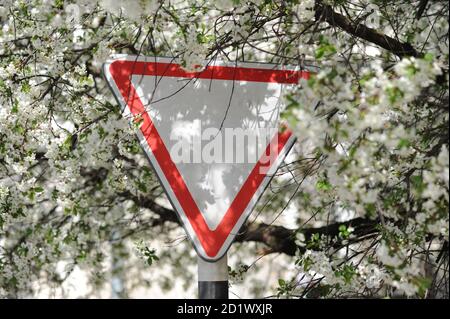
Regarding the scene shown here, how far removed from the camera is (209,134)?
2473 millimetres

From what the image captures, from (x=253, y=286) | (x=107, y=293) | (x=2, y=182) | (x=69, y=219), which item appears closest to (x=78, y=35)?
(x=2, y=182)

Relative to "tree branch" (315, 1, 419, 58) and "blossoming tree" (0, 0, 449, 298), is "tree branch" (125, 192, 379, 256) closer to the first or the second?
"blossoming tree" (0, 0, 449, 298)

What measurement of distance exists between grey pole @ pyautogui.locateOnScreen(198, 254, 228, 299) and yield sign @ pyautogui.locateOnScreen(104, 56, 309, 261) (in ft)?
0.09

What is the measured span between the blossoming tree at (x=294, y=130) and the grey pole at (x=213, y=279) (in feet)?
1.48

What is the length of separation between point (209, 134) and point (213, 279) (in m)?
0.47

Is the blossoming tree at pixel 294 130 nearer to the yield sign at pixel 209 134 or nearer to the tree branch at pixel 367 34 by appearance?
the tree branch at pixel 367 34

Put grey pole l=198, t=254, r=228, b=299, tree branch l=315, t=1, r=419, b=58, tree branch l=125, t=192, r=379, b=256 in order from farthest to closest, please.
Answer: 1. tree branch l=125, t=192, r=379, b=256
2. tree branch l=315, t=1, r=419, b=58
3. grey pole l=198, t=254, r=228, b=299

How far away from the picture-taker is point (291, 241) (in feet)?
17.1

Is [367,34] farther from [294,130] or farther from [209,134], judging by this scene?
[294,130]

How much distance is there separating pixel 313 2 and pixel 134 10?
31.4 inches

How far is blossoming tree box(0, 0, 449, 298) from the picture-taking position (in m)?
2.39

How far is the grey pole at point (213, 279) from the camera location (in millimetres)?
2332

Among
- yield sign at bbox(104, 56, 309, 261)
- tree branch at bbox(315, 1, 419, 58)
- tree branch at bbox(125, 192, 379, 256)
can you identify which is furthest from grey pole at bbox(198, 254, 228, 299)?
tree branch at bbox(125, 192, 379, 256)
